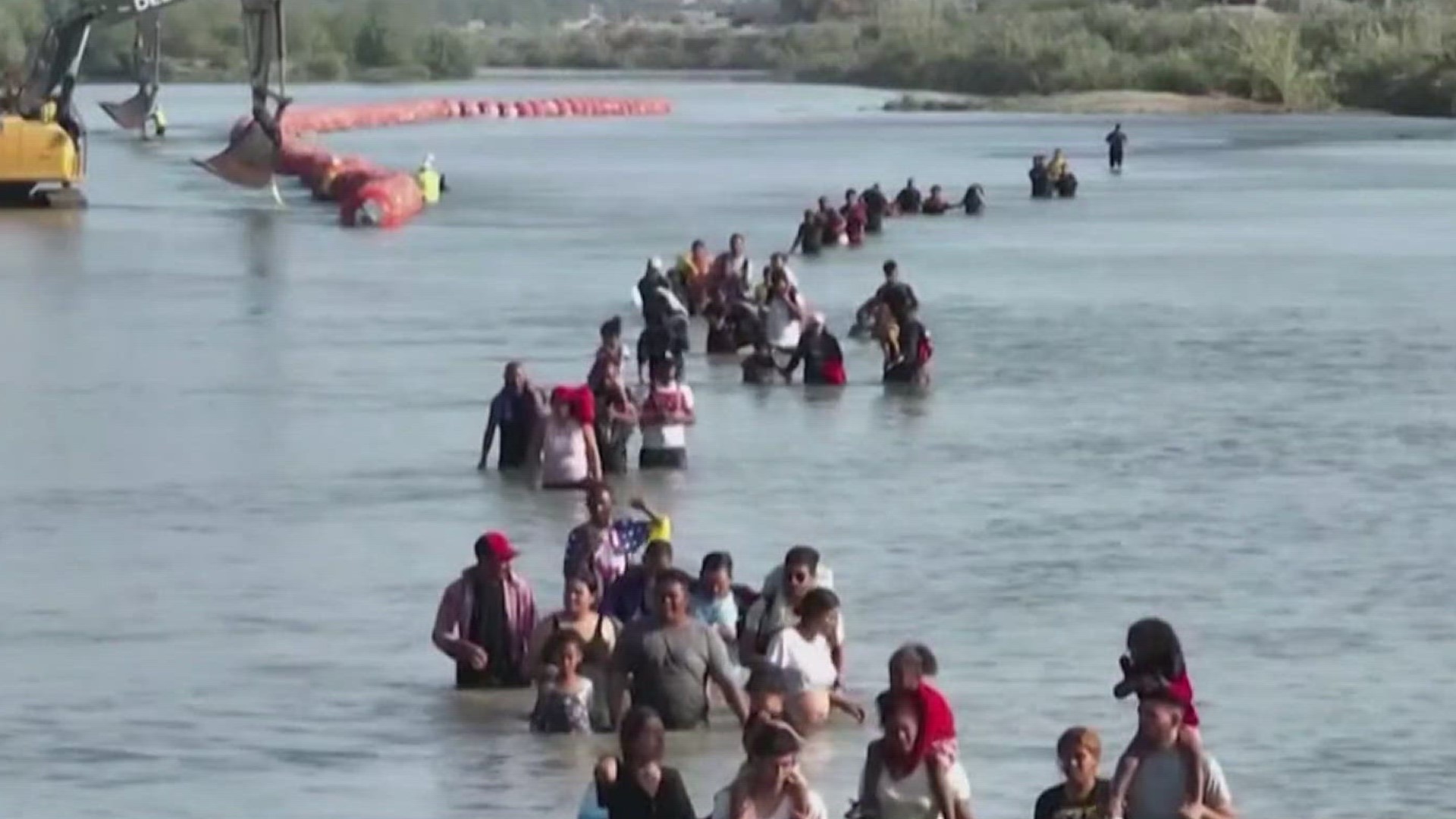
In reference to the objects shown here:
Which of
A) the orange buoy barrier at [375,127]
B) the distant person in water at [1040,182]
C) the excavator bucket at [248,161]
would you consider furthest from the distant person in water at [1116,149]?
the excavator bucket at [248,161]

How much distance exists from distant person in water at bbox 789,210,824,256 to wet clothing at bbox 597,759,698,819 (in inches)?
1816

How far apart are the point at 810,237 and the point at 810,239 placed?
2cm

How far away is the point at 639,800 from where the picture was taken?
1441cm

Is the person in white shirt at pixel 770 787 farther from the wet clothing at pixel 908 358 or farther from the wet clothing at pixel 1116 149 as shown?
the wet clothing at pixel 1116 149

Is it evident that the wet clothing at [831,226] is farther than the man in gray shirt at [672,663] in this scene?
Yes

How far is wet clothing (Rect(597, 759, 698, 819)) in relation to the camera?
47.2 ft

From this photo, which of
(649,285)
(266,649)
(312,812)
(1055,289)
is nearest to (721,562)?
(312,812)

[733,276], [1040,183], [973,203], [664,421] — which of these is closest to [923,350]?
[733,276]

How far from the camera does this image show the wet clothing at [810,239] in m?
60.5

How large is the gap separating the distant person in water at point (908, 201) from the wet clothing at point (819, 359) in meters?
34.6

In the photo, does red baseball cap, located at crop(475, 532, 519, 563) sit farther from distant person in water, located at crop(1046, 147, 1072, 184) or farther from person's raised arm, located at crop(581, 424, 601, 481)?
distant person in water, located at crop(1046, 147, 1072, 184)

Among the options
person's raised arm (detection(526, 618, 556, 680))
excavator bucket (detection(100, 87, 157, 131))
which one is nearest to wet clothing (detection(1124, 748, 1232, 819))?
person's raised arm (detection(526, 618, 556, 680))

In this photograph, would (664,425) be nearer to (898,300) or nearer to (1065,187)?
(898,300)

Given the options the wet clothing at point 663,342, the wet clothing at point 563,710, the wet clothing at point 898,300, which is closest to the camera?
the wet clothing at point 563,710
